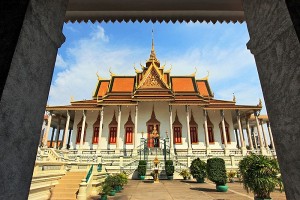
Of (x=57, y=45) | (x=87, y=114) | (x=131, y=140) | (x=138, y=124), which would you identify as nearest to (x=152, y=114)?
(x=138, y=124)

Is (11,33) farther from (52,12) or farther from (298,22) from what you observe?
(298,22)

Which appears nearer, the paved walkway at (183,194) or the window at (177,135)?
the paved walkway at (183,194)

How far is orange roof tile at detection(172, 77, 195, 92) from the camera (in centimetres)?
2379

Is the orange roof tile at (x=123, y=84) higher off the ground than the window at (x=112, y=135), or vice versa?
the orange roof tile at (x=123, y=84)

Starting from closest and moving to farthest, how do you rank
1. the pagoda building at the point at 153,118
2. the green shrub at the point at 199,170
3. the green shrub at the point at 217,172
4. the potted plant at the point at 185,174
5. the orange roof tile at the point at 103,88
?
the green shrub at the point at 217,172, the green shrub at the point at 199,170, the potted plant at the point at 185,174, the pagoda building at the point at 153,118, the orange roof tile at the point at 103,88

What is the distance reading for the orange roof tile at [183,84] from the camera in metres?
23.8

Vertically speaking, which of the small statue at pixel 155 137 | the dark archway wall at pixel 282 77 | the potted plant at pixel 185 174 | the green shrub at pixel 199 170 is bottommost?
the potted plant at pixel 185 174

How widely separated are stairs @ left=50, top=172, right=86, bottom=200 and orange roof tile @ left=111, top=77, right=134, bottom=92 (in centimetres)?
1602

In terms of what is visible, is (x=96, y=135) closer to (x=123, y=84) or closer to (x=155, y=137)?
(x=155, y=137)

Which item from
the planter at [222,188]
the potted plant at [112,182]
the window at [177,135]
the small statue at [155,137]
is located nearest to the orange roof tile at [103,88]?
the small statue at [155,137]

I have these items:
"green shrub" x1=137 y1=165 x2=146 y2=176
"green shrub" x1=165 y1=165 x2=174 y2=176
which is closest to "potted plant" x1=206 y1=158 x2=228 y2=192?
"green shrub" x1=165 y1=165 x2=174 y2=176

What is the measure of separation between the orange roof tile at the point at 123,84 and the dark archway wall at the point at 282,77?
22.9 meters

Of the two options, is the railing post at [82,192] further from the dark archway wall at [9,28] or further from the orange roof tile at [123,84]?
the orange roof tile at [123,84]

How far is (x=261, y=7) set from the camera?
170 cm
